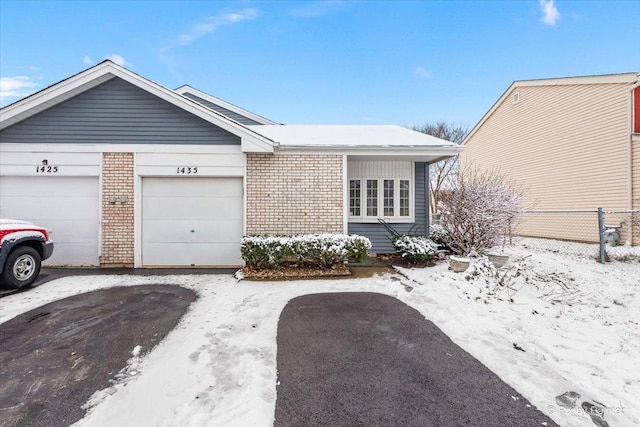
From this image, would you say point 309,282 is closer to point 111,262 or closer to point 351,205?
point 351,205

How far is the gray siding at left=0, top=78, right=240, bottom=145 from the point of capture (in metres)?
7.32

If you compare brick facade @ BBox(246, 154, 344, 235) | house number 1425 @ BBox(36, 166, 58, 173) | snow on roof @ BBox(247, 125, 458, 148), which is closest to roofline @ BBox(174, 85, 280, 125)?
snow on roof @ BBox(247, 125, 458, 148)

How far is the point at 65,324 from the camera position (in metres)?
4.10

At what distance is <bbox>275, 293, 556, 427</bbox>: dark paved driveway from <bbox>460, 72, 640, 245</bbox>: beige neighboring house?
35.8ft

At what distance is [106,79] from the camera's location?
290 inches

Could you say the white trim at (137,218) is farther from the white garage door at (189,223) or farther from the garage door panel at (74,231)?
the garage door panel at (74,231)

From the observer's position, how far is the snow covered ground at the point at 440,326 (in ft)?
7.86

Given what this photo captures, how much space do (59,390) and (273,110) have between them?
18.9 meters

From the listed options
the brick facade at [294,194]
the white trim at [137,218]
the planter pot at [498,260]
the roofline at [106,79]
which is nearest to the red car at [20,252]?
the white trim at [137,218]

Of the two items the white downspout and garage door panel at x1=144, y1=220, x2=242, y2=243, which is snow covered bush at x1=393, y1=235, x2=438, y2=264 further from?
the white downspout

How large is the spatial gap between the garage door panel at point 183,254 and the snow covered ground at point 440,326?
0.92 metres

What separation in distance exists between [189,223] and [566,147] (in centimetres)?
1480

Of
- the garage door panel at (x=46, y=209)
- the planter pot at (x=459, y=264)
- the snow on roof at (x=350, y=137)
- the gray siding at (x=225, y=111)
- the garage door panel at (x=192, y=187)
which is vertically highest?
the gray siding at (x=225, y=111)

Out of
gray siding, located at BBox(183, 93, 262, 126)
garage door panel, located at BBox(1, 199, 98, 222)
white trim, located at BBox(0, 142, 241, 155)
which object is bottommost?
garage door panel, located at BBox(1, 199, 98, 222)
